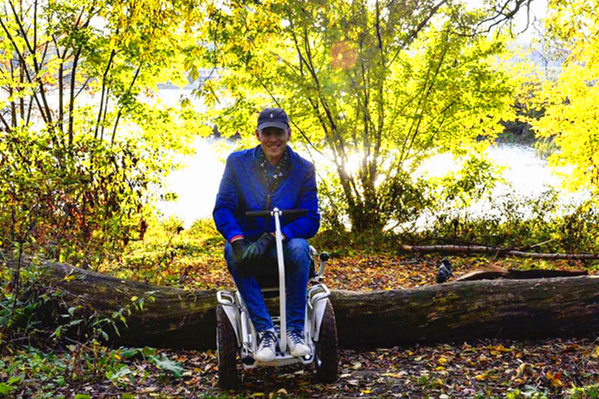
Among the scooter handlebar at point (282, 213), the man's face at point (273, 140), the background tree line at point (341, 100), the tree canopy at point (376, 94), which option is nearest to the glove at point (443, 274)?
the background tree line at point (341, 100)

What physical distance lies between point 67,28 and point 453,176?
7286mm

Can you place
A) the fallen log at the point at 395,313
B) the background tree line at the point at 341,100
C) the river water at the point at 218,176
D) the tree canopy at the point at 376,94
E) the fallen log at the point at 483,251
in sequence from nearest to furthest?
the fallen log at the point at 395,313 → the background tree line at the point at 341,100 → the fallen log at the point at 483,251 → the tree canopy at the point at 376,94 → the river water at the point at 218,176

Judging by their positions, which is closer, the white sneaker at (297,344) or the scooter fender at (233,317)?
the white sneaker at (297,344)

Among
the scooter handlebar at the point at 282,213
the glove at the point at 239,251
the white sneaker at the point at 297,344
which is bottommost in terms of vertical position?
the white sneaker at the point at 297,344

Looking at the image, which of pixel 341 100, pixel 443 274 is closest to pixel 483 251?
pixel 443 274

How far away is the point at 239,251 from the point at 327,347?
0.88 metres

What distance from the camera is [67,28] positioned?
8703 millimetres

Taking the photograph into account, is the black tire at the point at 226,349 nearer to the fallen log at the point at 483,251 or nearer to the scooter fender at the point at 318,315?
the scooter fender at the point at 318,315

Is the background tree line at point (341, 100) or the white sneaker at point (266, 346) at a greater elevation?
the background tree line at point (341, 100)

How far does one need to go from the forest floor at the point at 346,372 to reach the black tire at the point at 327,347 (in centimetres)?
11

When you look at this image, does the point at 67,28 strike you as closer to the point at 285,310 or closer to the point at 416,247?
the point at 416,247

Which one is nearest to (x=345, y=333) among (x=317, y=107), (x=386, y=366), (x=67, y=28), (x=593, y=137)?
(x=386, y=366)

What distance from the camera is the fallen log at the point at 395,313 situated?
418 cm

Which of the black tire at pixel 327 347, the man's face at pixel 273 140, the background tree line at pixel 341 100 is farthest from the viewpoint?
the background tree line at pixel 341 100
